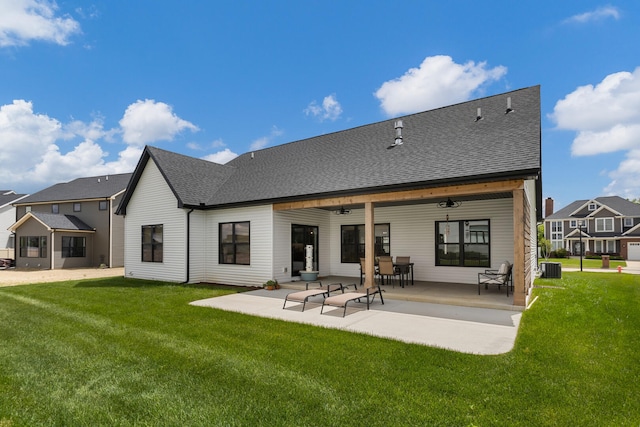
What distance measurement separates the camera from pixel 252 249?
12.8 m

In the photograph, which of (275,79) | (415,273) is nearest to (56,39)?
(275,79)

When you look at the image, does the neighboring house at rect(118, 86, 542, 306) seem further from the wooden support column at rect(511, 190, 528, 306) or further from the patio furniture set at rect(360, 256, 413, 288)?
the patio furniture set at rect(360, 256, 413, 288)

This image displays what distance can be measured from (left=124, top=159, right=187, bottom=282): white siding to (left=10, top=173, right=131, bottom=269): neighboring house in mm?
9676

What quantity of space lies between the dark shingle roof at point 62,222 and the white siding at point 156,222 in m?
10.9

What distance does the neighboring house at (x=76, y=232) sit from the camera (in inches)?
894

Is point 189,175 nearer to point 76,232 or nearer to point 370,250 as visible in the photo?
point 370,250

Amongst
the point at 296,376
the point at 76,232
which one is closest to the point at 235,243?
the point at 296,376

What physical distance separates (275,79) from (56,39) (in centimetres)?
943

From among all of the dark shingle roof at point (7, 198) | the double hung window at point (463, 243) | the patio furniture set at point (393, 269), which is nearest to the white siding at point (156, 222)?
the patio furniture set at point (393, 269)

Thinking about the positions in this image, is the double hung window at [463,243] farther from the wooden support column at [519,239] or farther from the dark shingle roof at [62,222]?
the dark shingle roof at [62,222]

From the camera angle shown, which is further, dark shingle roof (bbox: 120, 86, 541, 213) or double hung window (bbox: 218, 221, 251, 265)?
double hung window (bbox: 218, 221, 251, 265)

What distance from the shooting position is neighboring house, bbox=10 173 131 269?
22.7 m

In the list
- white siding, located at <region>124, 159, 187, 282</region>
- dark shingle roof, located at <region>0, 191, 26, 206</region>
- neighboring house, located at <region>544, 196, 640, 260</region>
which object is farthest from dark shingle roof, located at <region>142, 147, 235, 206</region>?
neighboring house, located at <region>544, 196, 640, 260</region>

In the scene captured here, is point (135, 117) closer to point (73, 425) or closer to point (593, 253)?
point (73, 425)
